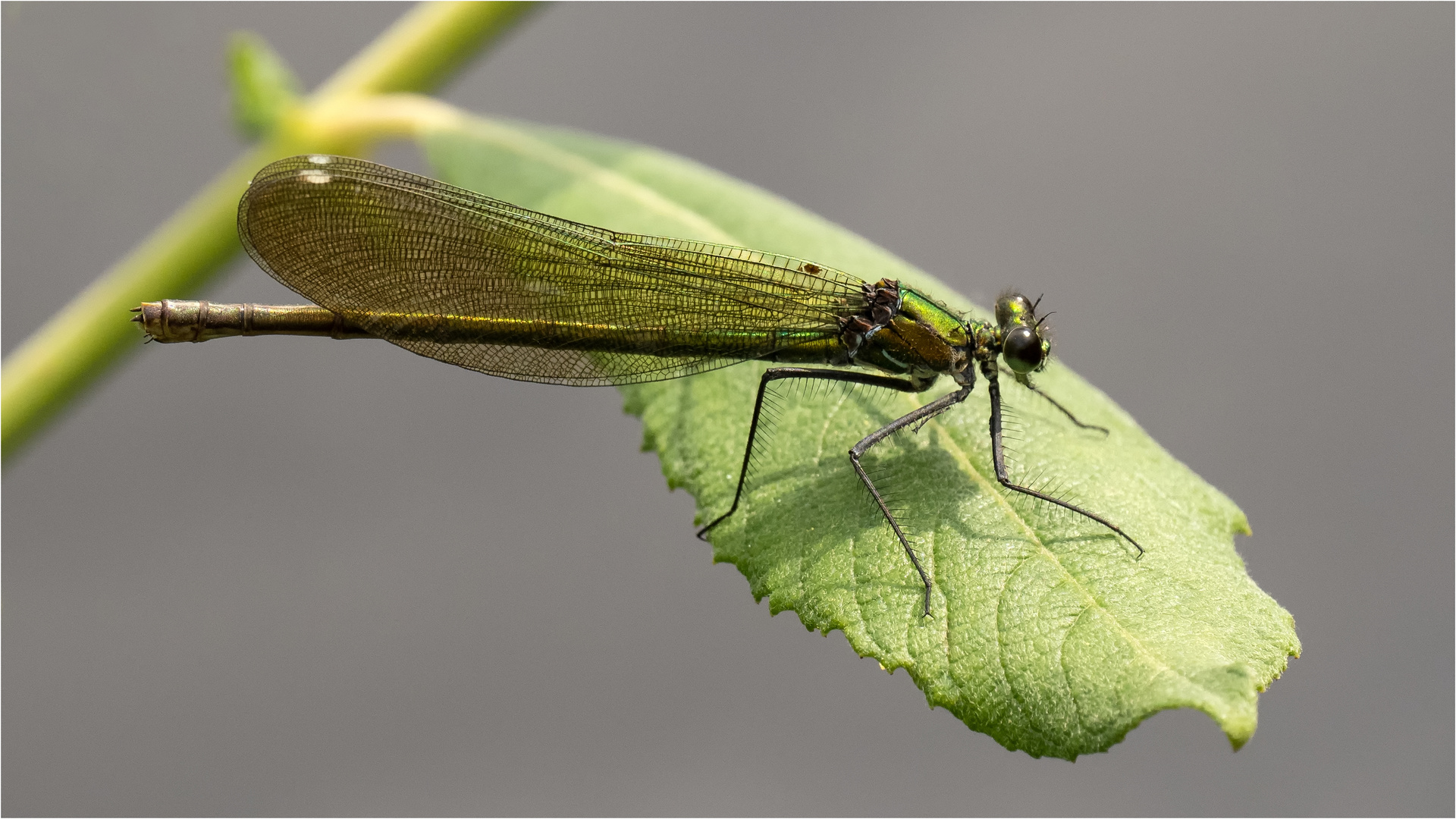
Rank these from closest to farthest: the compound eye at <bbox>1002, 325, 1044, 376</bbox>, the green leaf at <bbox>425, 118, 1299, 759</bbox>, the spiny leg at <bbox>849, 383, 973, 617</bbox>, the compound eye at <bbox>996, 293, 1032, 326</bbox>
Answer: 1. the green leaf at <bbox>425, 118, 1299, 759</bbox>
2. the spiny leg at <bbox>849, 383, 973, 617</bbox>
3. the compound eye at <bbox>1002, 325, 1044, 376</bbox>
4. the compound eye at <bbox>996, 293, 1032, 326</bbox>

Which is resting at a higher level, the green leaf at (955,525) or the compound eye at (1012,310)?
the compound eye at (1012,310)

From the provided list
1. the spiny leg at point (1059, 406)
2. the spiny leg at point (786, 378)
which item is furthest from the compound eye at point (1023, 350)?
the spiny leg at point (786, 378)

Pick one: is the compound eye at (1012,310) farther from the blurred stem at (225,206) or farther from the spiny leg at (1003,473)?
the blurred stem at (225,206)

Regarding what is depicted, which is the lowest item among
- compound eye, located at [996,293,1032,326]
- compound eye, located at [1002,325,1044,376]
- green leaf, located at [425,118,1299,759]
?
green leaf, located at [425,118,1299,759]

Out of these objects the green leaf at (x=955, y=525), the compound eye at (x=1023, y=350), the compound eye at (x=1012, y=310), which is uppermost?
the compound eye at (x=1012, y=310)

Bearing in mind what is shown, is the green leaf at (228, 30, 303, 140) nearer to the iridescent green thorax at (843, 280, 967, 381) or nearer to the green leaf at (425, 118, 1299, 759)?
the green leaf at (425, 118, 1299, 759)

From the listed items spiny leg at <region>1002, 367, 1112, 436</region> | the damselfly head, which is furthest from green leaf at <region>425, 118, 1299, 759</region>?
the damselfly head

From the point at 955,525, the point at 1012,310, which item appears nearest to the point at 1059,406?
the point at 1012,310
